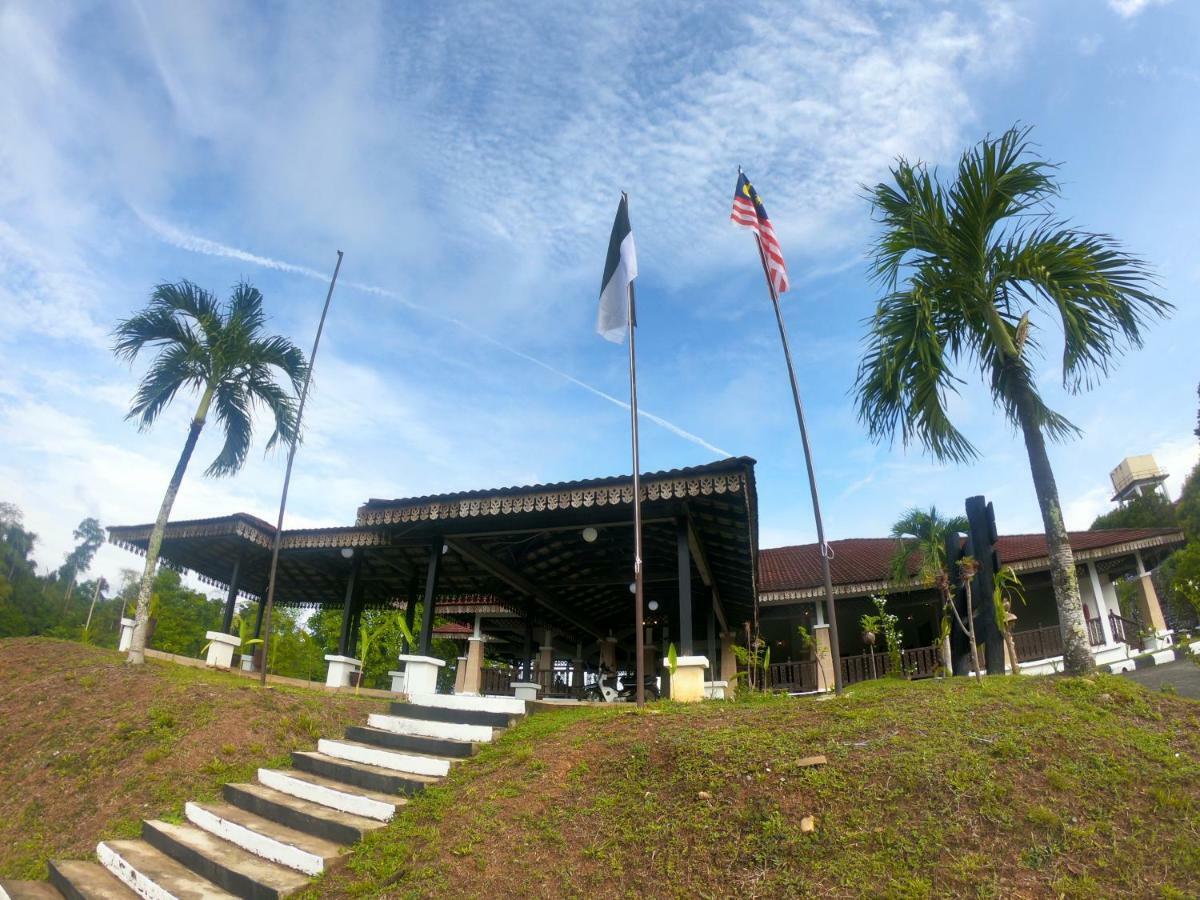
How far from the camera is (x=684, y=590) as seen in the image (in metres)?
9.06

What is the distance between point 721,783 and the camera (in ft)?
14.9

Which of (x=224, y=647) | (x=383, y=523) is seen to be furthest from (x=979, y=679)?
(x=224, y=647)

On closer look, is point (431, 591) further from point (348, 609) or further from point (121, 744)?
point (348, 609)

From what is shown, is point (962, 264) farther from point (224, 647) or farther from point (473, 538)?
point (224, 647)

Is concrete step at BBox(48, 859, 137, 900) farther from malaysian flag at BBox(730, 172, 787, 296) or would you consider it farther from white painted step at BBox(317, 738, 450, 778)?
malaysian flag at BBox(730, 172, 787, 296)

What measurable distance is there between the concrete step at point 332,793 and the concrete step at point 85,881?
4.44 ft

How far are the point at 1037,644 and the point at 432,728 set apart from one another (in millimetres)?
13677

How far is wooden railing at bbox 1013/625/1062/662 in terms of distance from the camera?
14305 mm

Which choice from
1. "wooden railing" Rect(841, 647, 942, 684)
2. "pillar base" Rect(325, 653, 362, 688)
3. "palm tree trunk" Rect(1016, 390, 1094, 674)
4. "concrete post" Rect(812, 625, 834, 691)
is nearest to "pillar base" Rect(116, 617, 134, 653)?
"pillar base" Rect(325, 653, 362, 688)


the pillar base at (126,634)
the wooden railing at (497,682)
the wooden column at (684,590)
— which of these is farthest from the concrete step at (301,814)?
the pillar base at (126,634)

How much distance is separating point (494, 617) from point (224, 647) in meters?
8.52

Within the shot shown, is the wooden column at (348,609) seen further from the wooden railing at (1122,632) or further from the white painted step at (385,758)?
the wooden railing at (1122,632)

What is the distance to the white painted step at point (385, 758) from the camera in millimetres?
5957

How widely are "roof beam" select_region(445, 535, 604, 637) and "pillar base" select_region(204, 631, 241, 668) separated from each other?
5530 millimetres
